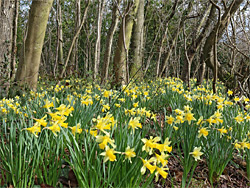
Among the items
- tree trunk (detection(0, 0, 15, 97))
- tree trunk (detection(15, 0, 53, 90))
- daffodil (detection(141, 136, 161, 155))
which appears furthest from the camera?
tree trunk (detection(0, 0, 15, 97))

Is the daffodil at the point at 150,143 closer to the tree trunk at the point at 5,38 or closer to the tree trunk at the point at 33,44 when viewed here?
the tree trunk at the point at 33,44

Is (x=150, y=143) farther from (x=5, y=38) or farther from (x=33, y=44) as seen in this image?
(x=5, y=38)

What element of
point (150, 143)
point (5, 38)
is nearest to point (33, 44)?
point (5, 38)

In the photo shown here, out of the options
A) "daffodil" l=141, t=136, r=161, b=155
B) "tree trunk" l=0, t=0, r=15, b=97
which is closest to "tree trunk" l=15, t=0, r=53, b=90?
"tree trunk" l=0, t=0, r=15, b=97

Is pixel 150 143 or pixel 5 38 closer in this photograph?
pixel 150 143

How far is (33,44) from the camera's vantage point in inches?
168

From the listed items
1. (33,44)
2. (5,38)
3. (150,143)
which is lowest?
(150,143)

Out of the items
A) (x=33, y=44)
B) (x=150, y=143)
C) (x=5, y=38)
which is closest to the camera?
(x=150, y=143)

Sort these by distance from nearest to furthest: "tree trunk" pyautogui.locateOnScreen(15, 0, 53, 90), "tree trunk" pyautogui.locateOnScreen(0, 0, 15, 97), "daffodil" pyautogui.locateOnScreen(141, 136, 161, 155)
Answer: "daffodil" pyautogui.locateOnScreen(141, 136, 161, 155) → "tree trunk" pyautogui.locateOnScreen(15, 0, 53, 90) → "tree trunk" pyautogui.locateOnScreen(0, 0, 15, 97)

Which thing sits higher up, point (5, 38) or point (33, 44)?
point (5, 38)

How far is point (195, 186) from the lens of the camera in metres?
1.73

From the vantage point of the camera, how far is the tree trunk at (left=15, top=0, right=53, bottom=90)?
4234 millimetres

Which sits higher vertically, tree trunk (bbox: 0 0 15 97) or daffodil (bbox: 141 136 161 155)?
tree trunk (bbox: 0 0 15 97)

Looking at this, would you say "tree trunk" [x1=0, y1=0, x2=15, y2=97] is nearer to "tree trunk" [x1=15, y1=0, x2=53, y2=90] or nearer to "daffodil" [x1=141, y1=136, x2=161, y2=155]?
"tree trunk" [x1=15, y1=0, x2=53, y2=90]
